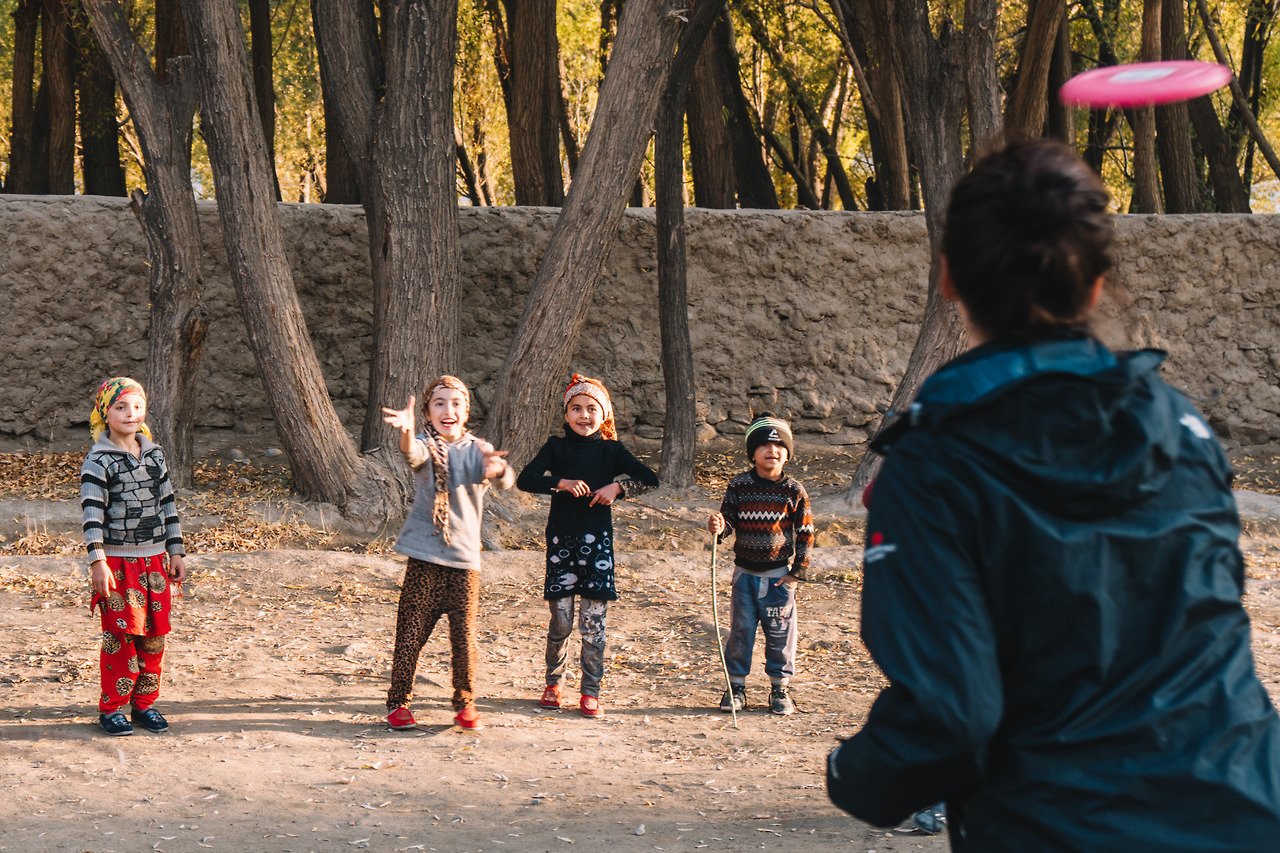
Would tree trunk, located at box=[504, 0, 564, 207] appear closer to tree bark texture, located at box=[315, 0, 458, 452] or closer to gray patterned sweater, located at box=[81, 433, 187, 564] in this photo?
tree bark texture, located at box=[315, 0, 458, 452]

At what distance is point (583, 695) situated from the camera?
5.86m

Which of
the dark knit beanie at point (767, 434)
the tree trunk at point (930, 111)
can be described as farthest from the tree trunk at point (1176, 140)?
the dark knit beanie at point (767, 434)

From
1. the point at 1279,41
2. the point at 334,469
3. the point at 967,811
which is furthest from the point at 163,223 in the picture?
the point at 1279,41

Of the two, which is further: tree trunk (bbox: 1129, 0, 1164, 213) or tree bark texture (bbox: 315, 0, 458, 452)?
tree trunk (bbox: 1129, 0, 1164, 213)

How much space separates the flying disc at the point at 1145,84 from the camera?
2.51 meters

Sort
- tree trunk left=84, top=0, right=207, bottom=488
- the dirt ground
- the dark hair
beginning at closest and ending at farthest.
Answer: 1. the dark hair
2. the dirt ground
3. tree trunk left=84, top=0, right=207, bottom=488

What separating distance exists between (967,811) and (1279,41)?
72.3 feet

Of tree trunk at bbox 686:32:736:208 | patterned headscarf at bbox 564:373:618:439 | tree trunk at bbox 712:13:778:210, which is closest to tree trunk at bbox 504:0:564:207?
tree trunk at bbox 686:32:736:208

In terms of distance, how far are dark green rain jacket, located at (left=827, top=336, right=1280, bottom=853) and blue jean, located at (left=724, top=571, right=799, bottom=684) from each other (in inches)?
165

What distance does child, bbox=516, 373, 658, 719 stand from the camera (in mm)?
5777

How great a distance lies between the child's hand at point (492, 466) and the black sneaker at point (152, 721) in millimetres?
1629

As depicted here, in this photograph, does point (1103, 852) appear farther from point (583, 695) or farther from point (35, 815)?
point (583, 695)

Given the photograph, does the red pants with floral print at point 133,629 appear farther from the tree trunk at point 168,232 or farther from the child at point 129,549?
the tree trunk at point 168,232

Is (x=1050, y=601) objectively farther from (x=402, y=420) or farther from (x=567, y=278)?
(x=567, y=278)
